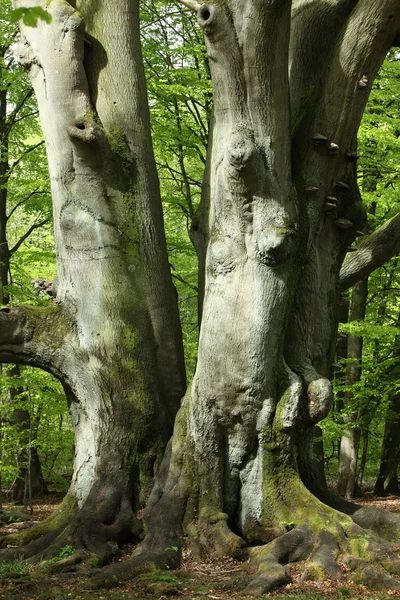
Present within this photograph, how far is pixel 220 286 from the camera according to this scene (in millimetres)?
5801

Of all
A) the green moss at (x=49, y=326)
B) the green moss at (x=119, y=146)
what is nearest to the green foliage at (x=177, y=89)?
the green moss at (x=119, y=146)

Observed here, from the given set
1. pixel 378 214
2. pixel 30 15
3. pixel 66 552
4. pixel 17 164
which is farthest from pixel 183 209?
pixel 30 15

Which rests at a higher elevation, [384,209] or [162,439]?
[384,209]

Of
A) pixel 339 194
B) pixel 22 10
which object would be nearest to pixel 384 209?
pixel 339 194

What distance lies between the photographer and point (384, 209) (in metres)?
13.1

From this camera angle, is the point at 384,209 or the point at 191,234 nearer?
the point at 191,234

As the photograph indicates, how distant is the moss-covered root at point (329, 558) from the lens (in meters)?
4.69

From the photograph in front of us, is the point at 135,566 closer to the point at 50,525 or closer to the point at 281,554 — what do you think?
the point at 281,554

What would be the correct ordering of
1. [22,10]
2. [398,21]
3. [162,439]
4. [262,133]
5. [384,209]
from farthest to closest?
[384,209] < [162,439] < [398,21] < [262,133] < [22,10]

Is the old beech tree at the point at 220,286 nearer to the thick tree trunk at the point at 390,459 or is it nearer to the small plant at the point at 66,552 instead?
the small plant at the point at 66,552

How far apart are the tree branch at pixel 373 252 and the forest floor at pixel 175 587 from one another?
11.2ft

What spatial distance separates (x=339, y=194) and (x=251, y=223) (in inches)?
54.8

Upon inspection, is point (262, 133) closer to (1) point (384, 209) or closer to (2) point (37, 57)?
(2) point (37, 57)

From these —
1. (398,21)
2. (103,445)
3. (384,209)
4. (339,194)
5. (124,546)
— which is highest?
(384,209)
